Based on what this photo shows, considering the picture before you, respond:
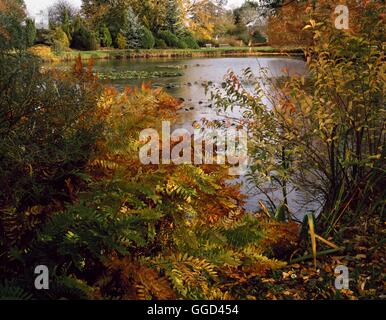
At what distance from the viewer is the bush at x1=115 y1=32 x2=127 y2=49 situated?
29.7 meters

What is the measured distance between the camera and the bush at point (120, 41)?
29672 mm

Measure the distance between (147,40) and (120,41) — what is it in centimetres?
187

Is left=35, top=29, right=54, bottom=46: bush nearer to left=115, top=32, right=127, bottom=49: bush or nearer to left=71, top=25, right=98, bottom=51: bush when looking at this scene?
left=71, top=25, right=98, bottom=51: bush

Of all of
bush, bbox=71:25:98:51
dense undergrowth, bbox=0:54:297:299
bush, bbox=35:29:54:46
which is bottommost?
dense undergrowth, bbox=0:54:297:299

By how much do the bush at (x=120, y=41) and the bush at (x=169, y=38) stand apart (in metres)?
2.76

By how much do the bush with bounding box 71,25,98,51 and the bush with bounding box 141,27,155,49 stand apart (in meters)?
3.62

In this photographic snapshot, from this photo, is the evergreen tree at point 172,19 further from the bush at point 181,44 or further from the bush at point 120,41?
the bush at point 120,41

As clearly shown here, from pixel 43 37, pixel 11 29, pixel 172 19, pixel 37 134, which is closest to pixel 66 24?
pixel 172 19

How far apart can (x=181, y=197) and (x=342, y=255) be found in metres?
1.41

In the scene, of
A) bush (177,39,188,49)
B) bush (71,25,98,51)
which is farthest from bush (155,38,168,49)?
bush (71,25,98,51)

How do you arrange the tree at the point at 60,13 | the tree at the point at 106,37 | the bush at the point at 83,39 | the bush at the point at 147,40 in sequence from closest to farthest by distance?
the tree at the point at 60,13 < the bush at the point at 83,39 < the tree at the point at 106,37 < the bush at the point at 147,40

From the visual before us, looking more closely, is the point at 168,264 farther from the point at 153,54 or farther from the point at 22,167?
the point at 153,54

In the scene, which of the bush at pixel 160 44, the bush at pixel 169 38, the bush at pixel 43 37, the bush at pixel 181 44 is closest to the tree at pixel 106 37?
the bush at pixel 160 44
